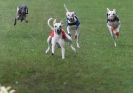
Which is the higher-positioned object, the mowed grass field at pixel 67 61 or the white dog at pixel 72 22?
the white dog at pixel 72 22

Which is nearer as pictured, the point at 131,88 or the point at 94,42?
the point at 131,88

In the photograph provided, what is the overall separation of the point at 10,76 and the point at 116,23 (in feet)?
21.5

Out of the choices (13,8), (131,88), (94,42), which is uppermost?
(13,8)

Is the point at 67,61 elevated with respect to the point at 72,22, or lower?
lower

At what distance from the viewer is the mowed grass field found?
19.1m

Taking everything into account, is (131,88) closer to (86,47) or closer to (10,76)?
(10,76)

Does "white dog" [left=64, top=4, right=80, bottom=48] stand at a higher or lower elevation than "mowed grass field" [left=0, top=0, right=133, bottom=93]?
higher

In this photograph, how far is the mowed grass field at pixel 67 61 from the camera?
19.1m

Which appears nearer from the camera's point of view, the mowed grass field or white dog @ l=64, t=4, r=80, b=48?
the mowed grass field

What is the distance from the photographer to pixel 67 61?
2227 cm

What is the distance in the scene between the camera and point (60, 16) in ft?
117

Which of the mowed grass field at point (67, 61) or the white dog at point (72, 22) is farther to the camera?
the white dog at point (72, 22)

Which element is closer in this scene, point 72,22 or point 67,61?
point 67,61

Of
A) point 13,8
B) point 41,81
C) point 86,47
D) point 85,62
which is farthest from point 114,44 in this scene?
point 13,8
